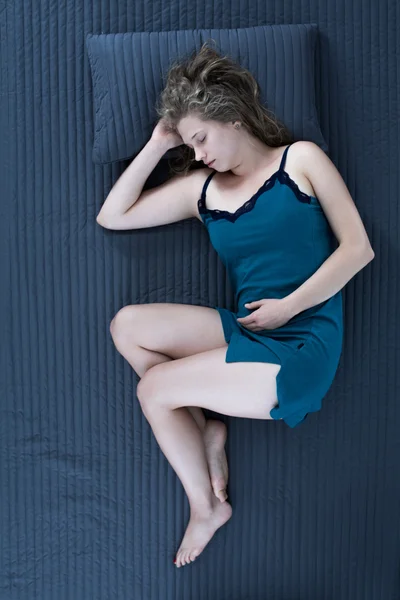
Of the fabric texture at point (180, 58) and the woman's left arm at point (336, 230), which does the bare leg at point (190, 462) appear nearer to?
the woman's left arm at point (336, 230)

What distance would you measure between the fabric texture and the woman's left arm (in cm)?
10

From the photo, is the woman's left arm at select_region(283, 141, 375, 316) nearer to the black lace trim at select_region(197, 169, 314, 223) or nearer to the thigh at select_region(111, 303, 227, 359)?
the black lace trim at select_region(197, 169, 314, 223)

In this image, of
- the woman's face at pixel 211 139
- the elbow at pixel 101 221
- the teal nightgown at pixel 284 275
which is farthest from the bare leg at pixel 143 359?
the woman's face at pixel 211 139

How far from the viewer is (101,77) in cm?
166

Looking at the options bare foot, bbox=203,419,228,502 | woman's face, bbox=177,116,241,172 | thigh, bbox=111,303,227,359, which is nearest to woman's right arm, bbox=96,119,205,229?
woman's face, bbox=177,116,241,172

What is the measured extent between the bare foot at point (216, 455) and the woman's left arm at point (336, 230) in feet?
1.32

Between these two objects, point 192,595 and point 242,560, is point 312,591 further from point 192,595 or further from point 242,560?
point 192,595

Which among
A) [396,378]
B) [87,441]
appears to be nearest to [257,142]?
[396,378]

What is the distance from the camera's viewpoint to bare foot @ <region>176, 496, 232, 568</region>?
1.75 m

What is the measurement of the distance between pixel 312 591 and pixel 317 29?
1499mm

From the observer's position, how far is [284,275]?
Answer: 1608 millimetres

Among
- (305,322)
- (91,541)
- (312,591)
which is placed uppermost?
(305,322)

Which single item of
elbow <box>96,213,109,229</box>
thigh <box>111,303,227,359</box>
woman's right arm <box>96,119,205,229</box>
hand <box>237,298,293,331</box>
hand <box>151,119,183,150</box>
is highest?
hand <box>151,119,183,150</box>

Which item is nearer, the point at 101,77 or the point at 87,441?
the point at 101,77
